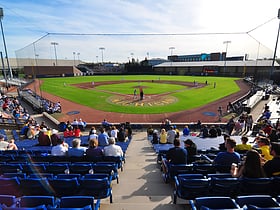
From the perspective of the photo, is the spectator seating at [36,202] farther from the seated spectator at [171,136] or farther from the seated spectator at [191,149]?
the seated spectator at [171,136]

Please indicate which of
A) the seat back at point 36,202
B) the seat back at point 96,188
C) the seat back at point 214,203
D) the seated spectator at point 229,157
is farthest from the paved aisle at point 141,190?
the seated spectator at point 229,157

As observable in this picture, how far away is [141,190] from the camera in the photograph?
5379 mm

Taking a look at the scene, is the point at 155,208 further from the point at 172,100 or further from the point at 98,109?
the point at 172,100

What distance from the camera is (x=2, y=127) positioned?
1541 cm

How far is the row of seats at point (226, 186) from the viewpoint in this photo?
4.08 meters

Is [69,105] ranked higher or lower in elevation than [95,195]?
lower

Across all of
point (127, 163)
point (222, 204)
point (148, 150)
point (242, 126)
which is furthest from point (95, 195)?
point (242, 126)

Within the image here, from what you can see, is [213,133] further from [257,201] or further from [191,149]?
[257,201]

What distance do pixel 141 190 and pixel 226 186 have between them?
2.30 meters

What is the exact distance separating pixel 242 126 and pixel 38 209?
1442 cm

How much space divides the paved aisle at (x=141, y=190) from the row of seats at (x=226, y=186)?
0.48 metres

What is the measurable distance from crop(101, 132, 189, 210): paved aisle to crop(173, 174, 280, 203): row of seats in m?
0.48

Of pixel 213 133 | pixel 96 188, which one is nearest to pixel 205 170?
pixel 96 188

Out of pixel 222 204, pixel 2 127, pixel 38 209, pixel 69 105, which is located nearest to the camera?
pixel 38 209
